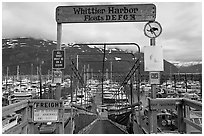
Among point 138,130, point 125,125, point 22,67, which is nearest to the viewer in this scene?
point 138,130

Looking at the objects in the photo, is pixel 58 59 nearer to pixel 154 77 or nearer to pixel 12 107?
pixel 12 107

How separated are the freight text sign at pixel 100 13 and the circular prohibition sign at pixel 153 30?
0.57ft

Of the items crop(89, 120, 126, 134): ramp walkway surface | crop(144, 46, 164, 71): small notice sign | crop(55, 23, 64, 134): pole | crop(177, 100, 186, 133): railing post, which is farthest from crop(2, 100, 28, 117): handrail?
crop(177, 100, 186, 133): railing post

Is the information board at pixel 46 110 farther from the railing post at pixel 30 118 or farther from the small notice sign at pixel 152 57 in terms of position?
the small notice sign at pixel 152 57

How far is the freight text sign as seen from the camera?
3959 millimetres

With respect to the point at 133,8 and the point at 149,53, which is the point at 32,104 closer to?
the point at 149,53

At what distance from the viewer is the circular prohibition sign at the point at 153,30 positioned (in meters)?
3.82

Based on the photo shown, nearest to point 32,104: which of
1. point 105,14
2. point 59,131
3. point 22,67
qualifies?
point 59,131

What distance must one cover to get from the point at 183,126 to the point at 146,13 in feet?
7.23

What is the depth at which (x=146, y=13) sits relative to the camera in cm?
393

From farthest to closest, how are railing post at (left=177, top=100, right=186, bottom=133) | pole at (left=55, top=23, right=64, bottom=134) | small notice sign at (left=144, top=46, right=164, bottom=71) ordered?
pole at (left=55, top=23, right=64, bottom=134) → small notice sign at (left=144, top=46, right=164, bottom=71) → railing post at (left=177, top=100, right=186, bottom=133)

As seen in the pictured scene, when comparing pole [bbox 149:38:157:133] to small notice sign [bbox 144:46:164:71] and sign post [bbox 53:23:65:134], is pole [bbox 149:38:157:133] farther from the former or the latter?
sign post [bbox 53:23:65:134]

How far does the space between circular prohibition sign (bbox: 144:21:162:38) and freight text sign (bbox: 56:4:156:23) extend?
6.8 inches

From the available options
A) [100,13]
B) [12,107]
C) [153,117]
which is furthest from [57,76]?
[153,117]
